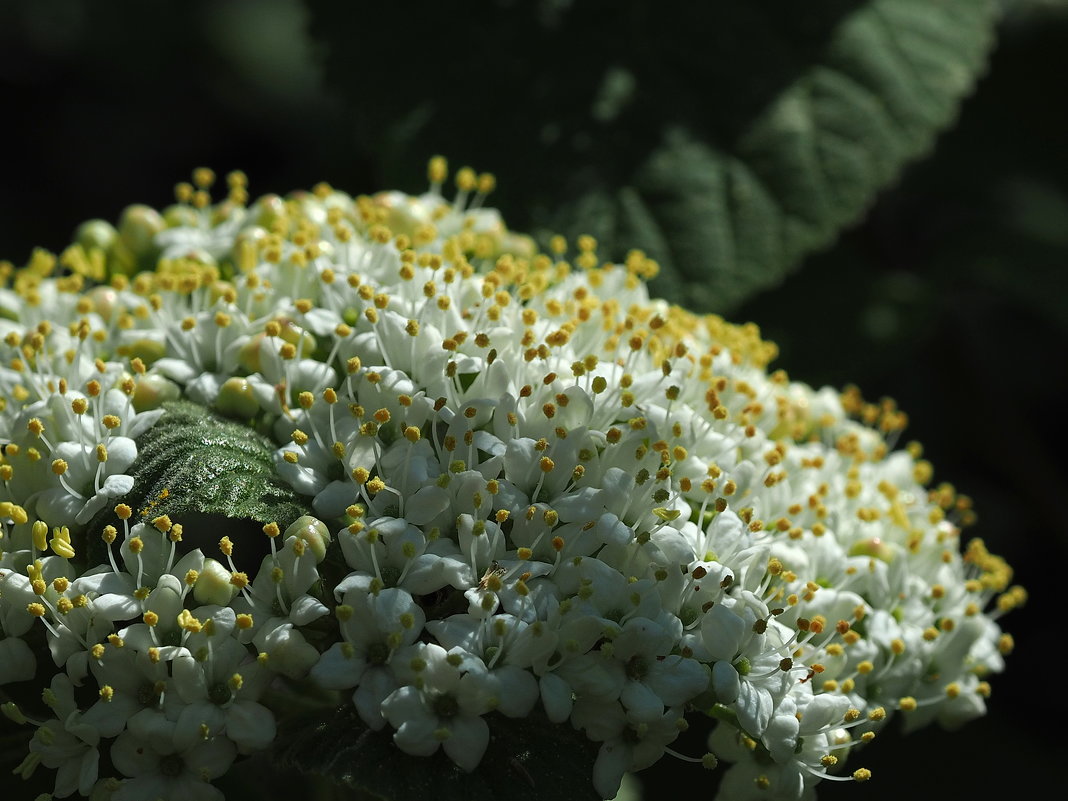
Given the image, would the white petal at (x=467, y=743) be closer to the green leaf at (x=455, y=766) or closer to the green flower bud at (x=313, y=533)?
the green leaf at (x=455, y=766)

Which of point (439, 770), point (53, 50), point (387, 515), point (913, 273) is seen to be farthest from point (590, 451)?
point (53, 50)

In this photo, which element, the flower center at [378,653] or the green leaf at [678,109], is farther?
the green leaf at [678,109]

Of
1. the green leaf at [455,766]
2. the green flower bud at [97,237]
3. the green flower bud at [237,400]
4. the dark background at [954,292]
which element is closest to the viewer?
the green leaf at [455,766]

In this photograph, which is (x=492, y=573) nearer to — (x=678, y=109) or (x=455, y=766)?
(x=455, y=766)

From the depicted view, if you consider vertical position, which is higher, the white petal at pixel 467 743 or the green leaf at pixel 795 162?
the green leaf at pixel 795 162

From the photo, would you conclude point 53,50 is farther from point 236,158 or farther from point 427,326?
point 427,326

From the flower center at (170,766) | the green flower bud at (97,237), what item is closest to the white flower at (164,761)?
the flower center at (170,766)

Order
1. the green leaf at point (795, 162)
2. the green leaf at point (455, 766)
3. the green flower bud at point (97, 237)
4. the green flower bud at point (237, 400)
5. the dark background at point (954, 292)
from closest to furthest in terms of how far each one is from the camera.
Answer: the green leaf at point (455, 766) < the green flower bud at point (237, 400) < the green flower bud at point (97, 237) < the green leaf at point (795, 162) < the dark background at point (954, 292)

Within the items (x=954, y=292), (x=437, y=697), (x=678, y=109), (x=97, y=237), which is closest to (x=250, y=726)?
(x=437, y=697)
